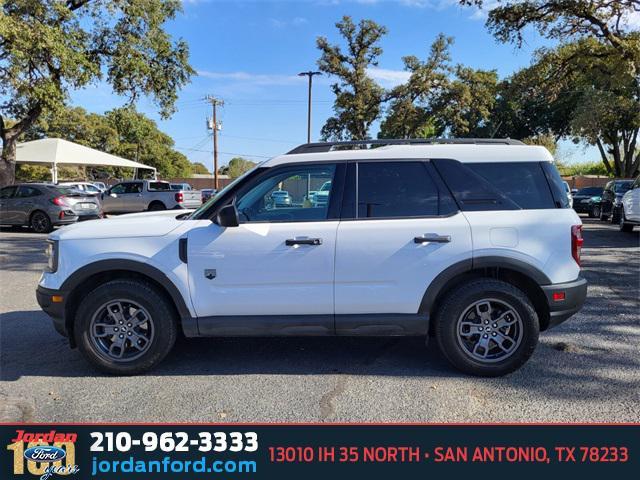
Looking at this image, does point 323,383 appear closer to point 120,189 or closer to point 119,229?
point 119,229

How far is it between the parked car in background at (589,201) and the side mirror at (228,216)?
23.3m

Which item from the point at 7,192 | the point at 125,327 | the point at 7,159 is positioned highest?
the point at 7,159

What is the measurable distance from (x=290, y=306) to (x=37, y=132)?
51983 millimetres

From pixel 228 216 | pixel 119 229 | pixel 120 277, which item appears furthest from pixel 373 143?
pixel 120 277

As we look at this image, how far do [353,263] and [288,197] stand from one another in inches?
32.2

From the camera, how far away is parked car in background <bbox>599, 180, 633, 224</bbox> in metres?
17.3

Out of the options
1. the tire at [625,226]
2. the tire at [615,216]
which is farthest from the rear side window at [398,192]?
the tire at [615,216]

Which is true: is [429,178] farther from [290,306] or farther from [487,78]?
[487,78]

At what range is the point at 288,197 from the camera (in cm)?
435

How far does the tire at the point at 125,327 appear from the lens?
4148mm

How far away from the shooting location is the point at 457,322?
413cm

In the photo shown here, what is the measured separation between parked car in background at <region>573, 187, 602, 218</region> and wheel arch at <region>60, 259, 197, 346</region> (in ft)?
77.0

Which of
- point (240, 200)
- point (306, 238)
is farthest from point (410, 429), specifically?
point (240, 200)

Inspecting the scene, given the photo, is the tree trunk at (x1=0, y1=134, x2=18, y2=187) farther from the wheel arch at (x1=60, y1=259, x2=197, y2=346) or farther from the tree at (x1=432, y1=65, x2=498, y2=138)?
the tree at (x1=432, y1=65, x2=498, y2=138)
